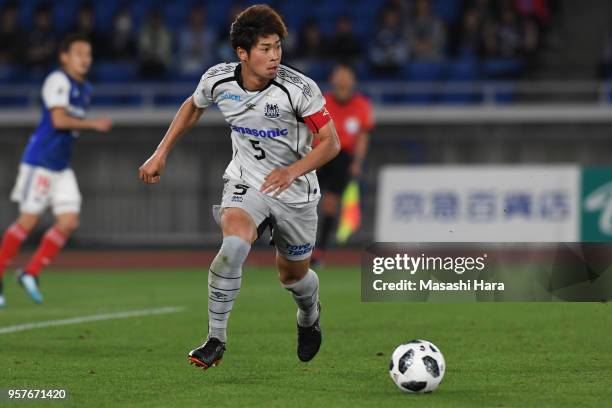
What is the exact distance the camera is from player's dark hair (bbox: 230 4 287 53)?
6562 millimetres

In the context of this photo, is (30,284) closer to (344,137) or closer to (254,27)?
(344,137)

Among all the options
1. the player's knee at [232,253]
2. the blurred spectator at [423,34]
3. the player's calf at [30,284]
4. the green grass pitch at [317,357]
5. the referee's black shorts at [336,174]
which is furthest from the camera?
the blurred spectator at [423,34]

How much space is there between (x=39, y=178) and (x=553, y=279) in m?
5.58

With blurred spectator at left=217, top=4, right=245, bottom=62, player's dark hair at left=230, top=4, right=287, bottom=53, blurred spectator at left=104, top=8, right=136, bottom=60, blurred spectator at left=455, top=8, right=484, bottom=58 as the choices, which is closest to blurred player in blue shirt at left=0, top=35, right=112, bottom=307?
player's dark hair at left=230, top=4, right=287, bottom=53

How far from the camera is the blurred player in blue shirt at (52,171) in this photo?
11250mm

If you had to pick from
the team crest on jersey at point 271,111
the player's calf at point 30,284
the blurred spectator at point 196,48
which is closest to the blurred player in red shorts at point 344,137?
the player's calf at point 30,284

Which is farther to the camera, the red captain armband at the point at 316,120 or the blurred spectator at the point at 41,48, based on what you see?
the blurred spectator at the point at 41,48

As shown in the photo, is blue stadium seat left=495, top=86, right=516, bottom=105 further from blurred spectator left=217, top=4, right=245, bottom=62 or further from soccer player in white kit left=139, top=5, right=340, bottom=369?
soccer player in white kit left=139, top=5, right=340, bottom=369

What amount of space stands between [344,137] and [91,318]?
18.2ft

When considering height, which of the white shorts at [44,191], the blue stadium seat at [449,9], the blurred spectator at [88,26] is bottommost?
the white shorts at [44,191]

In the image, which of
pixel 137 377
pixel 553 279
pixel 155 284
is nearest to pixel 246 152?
pixel 137 377

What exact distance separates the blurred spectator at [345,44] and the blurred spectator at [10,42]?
5412 mm

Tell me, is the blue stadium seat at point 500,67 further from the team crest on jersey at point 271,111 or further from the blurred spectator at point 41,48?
the team crest on jersey at point 271,111

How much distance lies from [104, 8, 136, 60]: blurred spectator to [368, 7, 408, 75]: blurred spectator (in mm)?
4153
